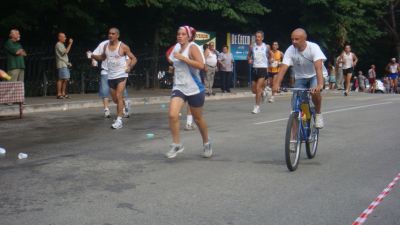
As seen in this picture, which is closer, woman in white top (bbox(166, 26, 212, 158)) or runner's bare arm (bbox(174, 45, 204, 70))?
runner's bare arm (bbox(174, 45, 204, 70))

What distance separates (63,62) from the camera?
1728 cm

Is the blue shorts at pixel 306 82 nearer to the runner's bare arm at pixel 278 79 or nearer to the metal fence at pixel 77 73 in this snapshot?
the runner's bare arm at pixel 278 79

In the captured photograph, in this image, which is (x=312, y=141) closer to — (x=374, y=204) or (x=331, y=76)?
(x=374, y=204)

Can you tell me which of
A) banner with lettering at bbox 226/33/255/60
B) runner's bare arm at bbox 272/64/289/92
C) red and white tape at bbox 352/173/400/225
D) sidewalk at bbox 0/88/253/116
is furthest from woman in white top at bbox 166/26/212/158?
banner with lettering at bbox 226/33/255/60

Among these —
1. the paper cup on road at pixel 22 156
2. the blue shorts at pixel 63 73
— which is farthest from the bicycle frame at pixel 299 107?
the blue shorts at pixel 63 73

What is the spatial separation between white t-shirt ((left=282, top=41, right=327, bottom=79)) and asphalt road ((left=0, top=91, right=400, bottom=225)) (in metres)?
1.20

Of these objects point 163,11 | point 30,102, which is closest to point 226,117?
point 30,102

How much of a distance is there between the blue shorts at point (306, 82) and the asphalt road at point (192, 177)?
3.35ft

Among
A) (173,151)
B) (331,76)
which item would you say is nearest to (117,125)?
(173,151)

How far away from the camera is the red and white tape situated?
530 centimetres

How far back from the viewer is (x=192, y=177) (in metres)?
7.01

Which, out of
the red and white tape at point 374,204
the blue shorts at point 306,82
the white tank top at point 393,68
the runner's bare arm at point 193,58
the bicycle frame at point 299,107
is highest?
the white tank top at point 393,68

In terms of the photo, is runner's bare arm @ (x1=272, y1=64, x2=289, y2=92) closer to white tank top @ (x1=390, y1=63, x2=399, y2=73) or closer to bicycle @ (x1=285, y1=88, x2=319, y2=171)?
bicycle @ (x1=285, y1=88, x2=319, y2=171)

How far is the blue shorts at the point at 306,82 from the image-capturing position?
8.31 meters
